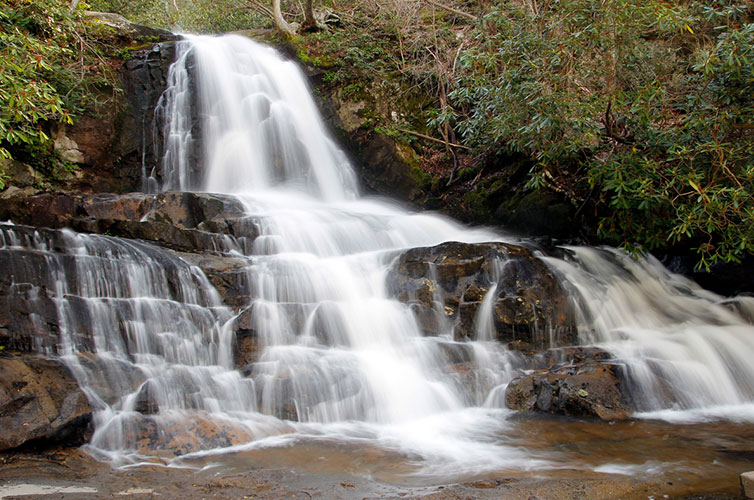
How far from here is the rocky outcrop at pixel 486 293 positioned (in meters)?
7.36

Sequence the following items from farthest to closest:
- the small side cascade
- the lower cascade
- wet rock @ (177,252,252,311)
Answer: wet rock @ (177,252,252,311)
the small side cascade
the lower cascade

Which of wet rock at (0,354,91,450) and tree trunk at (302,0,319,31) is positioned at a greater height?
tree trunk at (302,0,319,31)

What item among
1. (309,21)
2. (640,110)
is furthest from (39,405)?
(309,21)

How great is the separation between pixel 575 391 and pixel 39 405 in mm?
5456

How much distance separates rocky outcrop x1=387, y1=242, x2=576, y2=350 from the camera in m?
7.36

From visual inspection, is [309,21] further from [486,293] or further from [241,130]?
[486,293]

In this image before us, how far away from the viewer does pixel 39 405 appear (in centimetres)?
457

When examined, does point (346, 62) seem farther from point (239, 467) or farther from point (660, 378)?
point (239, 467)

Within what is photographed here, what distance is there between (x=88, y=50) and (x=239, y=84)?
364 cm

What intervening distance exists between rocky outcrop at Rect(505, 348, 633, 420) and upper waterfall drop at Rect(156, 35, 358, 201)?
820 centimetres

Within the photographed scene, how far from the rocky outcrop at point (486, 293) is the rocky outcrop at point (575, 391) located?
3.10 ft

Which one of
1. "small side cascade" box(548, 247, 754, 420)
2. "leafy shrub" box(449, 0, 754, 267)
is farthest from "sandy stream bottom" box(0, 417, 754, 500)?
"leafy shrub" box(449, 0, 754, 267)

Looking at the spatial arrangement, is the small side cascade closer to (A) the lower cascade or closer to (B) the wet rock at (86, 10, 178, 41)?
(A) the lower cascade

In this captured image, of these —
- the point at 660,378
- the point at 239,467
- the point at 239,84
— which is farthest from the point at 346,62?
the point at 239,467
